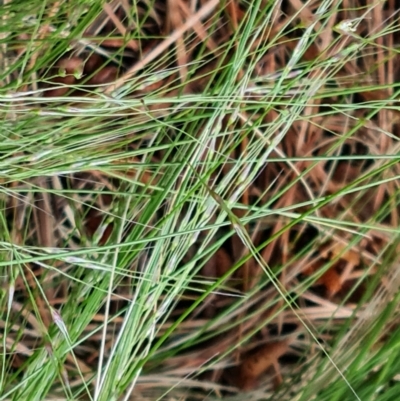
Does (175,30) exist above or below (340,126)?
above

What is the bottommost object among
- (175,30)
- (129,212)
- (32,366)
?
(32,366)

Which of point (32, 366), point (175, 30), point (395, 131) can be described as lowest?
point (32, 366)

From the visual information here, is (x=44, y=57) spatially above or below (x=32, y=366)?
above

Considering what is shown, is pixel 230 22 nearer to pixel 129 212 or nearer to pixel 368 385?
pixel 129 212

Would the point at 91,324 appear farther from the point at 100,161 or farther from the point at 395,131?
the point at 395,131

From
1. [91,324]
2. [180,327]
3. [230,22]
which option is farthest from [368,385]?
[230,22]

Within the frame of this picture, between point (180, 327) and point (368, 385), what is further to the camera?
point (180, 327)

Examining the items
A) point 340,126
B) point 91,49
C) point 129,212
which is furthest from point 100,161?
point 340,126

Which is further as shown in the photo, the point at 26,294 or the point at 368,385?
the point at 26,294
